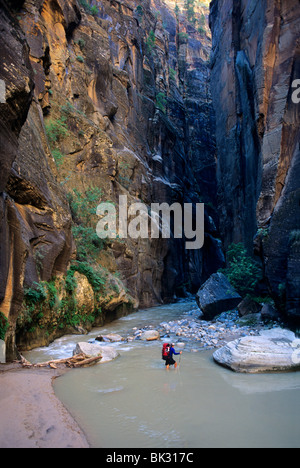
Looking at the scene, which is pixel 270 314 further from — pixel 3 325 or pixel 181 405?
pixel 3 325

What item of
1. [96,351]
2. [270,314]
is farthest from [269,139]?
[96,351]

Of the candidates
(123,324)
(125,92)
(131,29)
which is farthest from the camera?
(131,29)

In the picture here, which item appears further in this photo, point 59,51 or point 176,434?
point 59,51

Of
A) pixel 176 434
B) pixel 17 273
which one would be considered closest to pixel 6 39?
pixel 17 273

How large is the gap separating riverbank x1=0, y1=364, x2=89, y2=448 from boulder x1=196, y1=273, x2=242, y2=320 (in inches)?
401

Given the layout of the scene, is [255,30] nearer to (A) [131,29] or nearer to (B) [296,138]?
(B) [296,138]

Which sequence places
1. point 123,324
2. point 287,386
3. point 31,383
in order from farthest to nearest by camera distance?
point 123,324, point 287,386, point 31,383

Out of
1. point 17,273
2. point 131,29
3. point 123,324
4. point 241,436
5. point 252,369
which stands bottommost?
point 123,324

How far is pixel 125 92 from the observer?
25.2 metres

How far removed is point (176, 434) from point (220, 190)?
26.9 m

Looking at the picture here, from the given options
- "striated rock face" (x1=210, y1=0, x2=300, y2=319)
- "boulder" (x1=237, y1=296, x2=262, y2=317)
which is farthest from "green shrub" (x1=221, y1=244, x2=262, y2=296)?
"striated rock face" (x1=210, y1=0, x2=300, y2=319)

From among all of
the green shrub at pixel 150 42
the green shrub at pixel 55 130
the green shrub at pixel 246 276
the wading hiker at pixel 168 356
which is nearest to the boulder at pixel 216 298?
→ the green shrub at pixel 246 276

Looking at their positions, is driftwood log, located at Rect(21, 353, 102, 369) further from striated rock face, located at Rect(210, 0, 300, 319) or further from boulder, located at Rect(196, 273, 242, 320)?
boulder, located at Rect(196, 273, 242, 320)
